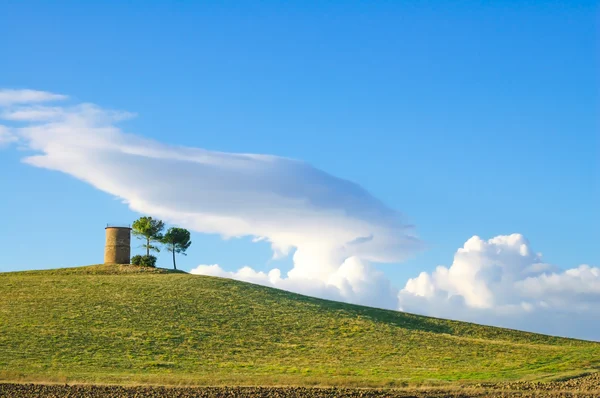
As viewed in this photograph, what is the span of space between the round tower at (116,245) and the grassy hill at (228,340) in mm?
5396

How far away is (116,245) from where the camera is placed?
9850 cm

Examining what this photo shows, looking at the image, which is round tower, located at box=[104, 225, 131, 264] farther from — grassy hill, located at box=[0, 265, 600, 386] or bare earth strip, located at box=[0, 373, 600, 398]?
bare earth strip, located at box=[0, 373, 600, 398]

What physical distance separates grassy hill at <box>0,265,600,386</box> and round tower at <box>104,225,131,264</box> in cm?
540

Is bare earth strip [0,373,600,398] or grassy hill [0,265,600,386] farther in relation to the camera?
grassy hill [0,265,600,386]

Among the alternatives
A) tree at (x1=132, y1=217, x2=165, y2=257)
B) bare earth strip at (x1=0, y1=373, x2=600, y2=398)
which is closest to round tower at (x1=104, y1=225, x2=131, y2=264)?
tree at (x1=132, y1=217, x2=165, y2=257)

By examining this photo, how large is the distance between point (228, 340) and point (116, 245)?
131 feet

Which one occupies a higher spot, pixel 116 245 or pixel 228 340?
pixel 116 245

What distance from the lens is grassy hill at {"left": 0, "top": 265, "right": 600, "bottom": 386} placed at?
1922 inches

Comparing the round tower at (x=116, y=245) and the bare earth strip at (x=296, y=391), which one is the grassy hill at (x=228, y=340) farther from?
the round tower at (x=116, y=245)

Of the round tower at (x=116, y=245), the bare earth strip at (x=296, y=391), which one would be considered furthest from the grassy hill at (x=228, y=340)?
the round tower at (x=116, y=245)

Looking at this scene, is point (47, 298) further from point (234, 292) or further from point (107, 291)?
point (234, 292)

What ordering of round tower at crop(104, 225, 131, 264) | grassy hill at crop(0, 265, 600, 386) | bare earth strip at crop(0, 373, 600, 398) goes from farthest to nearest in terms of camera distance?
round tower at crop(104, 225, 131, 264) < grassy hill at crop(0, 265, 600, 386) < bare earth strip at crop(0, 373, 600, 398)

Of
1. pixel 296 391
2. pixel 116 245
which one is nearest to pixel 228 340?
pixel 296 391

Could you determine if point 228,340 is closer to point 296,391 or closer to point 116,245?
point 296,391
